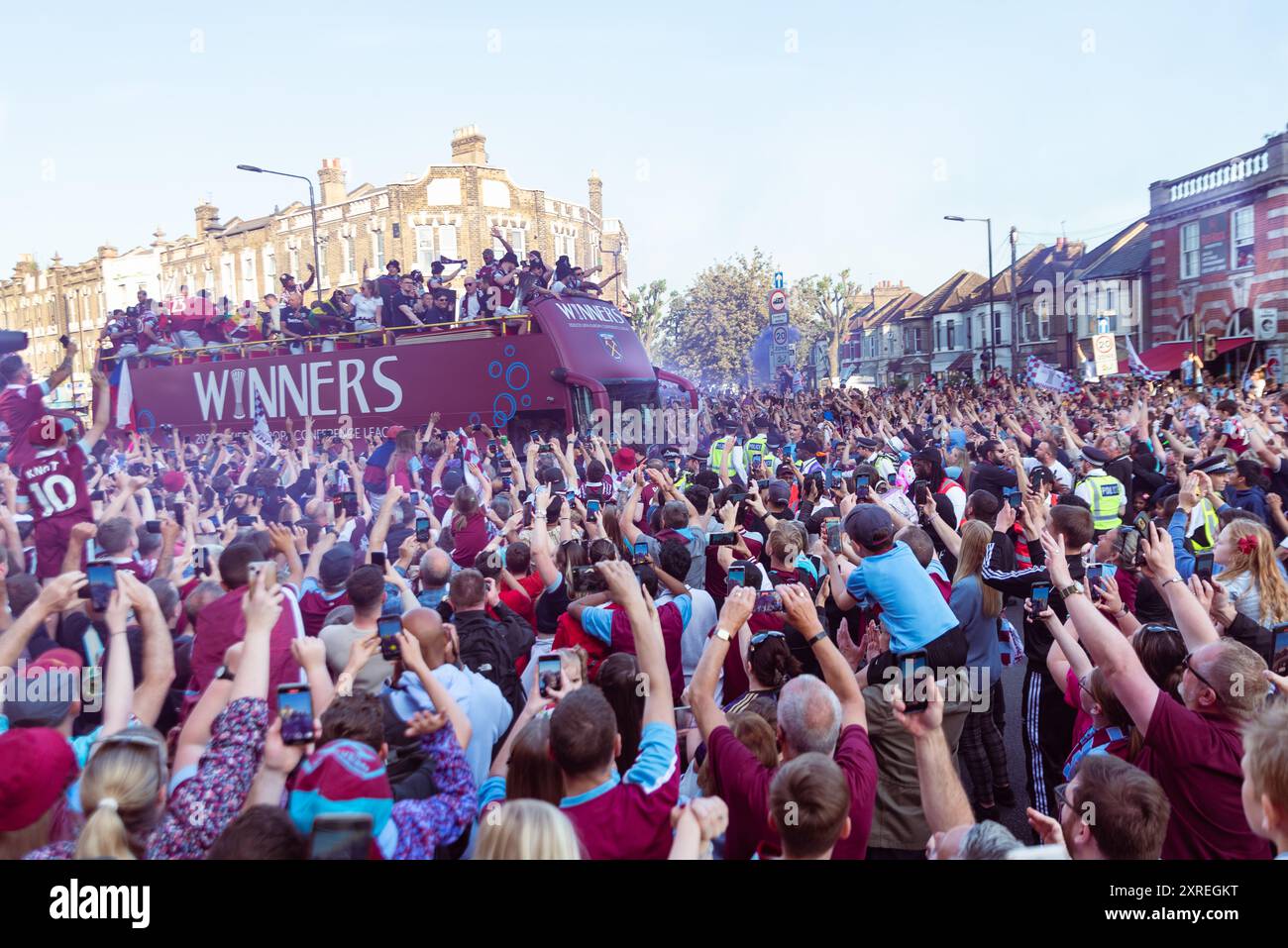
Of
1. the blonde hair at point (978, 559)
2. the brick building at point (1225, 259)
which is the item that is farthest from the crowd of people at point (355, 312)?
the brick building at point (1225, 259)

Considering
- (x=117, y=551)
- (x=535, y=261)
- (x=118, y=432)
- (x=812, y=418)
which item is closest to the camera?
(x=117, y=551)

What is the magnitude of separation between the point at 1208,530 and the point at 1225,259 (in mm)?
26803

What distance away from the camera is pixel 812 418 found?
1759cm

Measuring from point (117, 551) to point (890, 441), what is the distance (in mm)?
9254

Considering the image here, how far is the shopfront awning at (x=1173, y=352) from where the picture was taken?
27391 mm

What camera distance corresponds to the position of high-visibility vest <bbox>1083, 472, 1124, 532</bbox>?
24.2ft

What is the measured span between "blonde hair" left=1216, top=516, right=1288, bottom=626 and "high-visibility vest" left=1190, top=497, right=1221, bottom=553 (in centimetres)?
162

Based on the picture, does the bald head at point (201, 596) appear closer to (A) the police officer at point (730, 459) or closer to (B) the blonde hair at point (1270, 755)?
(B) the blonde hair at point (1270, 755)

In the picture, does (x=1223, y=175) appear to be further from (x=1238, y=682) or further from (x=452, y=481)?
(x=1238, y=682)

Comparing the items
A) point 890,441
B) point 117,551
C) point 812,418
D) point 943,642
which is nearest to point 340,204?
point 812,418

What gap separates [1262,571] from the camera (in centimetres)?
449

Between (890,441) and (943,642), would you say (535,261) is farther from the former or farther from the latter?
(943,642)

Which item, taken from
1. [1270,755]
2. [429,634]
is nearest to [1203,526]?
[1270,755]
